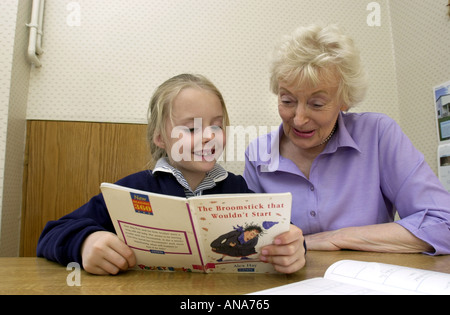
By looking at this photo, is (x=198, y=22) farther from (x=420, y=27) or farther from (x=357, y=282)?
(x=357, y=282)

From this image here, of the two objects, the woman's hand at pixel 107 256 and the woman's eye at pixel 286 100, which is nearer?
the woman's hand at pixel 107 256

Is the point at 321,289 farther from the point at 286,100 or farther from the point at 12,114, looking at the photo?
the point at 12,114

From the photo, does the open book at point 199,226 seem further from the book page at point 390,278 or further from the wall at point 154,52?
the wall at point 154,52

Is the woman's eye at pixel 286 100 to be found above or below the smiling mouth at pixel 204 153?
above

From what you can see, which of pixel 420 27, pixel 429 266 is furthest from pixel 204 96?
pixel 420 27

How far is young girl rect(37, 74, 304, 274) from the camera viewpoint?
82 cm

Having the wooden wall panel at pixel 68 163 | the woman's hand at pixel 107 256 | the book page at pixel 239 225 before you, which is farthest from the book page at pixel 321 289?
the wooden wall panel at pixel 68 163

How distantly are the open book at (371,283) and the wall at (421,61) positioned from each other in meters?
1.84

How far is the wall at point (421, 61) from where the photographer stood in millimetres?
2072

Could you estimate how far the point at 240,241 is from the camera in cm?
70

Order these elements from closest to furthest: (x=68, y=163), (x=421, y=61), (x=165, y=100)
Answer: (x=165, y=100)
(x=68, y=163)
(x=421, y=61)

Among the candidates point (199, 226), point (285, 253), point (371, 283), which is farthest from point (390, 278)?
point (199, 226)

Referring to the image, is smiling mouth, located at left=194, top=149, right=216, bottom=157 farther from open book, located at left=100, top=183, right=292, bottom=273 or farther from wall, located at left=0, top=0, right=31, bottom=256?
wall, located at left=0, top=0, right=31, bottom=256

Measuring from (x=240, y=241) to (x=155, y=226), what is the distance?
0.61 feet
